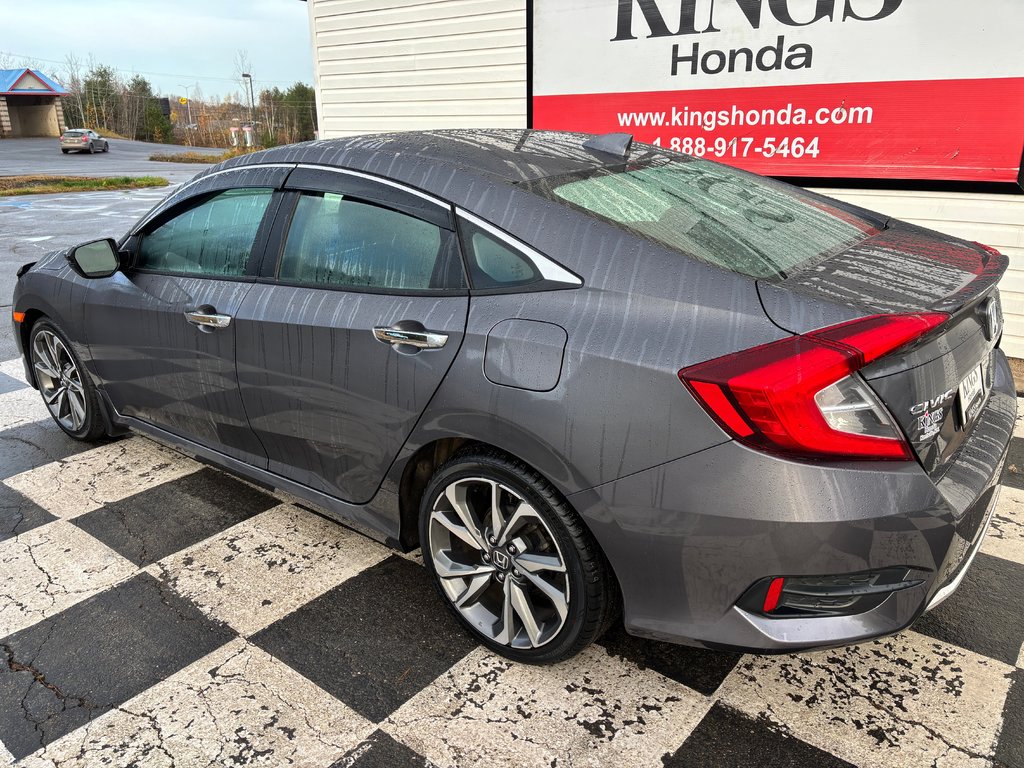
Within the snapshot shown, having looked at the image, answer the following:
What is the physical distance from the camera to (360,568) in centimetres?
290

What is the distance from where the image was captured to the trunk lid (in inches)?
70.9

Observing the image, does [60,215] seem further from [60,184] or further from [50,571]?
[50,571]

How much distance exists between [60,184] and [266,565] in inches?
1010

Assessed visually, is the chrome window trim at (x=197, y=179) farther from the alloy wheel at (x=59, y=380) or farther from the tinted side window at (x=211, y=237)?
the alloy wheel at (x=59, y=380)

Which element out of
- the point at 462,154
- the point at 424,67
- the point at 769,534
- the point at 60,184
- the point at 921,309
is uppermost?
the point at 424,67

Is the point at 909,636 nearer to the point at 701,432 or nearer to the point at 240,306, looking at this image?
the point at 701,432

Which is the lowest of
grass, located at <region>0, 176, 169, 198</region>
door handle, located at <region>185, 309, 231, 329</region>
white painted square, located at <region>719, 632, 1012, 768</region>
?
white painted square, located at <region>719, 632, 1012, 768</region>

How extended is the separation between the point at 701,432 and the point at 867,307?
19.5 inches

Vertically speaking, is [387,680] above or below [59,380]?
below

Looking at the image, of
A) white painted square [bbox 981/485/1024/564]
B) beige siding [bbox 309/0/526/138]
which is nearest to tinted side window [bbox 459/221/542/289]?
white painted square [bbox 981/485/1024/564]

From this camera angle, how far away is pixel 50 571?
2916 millimetres

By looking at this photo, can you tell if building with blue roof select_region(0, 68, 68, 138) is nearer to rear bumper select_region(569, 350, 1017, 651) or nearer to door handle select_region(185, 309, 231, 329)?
door handle select_region(185, 309, 231, 329)

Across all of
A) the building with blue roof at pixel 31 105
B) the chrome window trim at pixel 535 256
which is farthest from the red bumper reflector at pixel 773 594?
the building with blue roof at pixel 31 105

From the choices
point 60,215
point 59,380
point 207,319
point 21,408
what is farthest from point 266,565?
point 60,215
